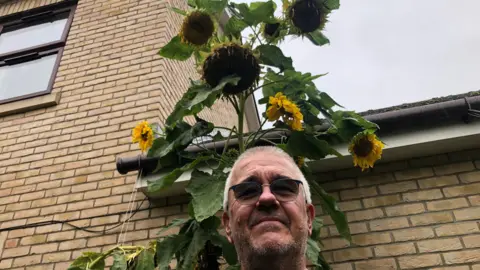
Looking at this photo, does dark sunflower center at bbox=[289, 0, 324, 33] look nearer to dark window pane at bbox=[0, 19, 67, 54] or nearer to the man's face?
the man's face

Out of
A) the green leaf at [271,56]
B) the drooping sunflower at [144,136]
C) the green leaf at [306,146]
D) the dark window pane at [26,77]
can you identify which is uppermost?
the dark window pane at [26,77]

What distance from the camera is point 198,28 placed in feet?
7.82

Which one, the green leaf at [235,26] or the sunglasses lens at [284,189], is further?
the green leaf at [235,26]

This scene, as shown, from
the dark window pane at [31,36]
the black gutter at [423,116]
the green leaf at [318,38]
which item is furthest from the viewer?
the dark window pane at [31,36]

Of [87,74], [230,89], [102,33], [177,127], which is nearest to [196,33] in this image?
[230,89]

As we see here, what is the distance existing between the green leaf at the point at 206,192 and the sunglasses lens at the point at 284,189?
0.40 meters

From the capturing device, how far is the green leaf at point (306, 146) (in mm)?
2316

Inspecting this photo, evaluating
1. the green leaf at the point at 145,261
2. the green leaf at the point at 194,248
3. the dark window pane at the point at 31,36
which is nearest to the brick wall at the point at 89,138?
the dark window pane at the point at 31,36

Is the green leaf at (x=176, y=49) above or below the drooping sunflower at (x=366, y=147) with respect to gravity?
above

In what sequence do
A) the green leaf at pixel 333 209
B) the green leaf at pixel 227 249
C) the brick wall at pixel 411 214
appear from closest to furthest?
the green leaf at pixel 227 249, the green leaf at pixel 333 209, the brick wall at pixel 411 214

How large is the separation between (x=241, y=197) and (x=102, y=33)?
157 inches

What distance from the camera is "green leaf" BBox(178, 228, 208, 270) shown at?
2176 millimetres

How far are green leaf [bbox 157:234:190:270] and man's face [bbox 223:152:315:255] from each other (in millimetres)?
575

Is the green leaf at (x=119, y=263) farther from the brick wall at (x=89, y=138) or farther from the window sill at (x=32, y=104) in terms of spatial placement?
the window sill at (x=32, y=104)
